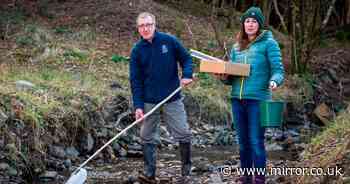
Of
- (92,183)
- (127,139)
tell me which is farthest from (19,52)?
(92,183)

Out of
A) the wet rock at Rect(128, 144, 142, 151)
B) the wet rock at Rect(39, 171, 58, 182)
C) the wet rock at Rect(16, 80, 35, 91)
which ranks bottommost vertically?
the wet rock at Rect(128, 144, 142, 151)

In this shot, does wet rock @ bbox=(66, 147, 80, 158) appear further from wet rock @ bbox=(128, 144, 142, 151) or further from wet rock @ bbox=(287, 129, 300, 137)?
wet rock @ bbox=(287, 129, 300, 137)

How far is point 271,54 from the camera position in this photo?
5.76m

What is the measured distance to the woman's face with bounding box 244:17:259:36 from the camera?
582cm

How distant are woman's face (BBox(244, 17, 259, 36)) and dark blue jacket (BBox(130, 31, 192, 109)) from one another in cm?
105

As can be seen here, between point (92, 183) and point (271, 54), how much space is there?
2.40 m

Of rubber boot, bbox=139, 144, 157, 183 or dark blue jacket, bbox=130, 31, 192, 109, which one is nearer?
dark blue jacket, bbox=130, 31, 192, 109

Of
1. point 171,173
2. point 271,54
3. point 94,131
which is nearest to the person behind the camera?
point 271,54

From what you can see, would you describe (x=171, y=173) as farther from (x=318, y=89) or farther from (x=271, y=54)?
(x=318, y=89)

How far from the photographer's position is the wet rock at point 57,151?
7.68m

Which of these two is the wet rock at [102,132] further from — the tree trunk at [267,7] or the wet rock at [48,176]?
the tree trunk at [267,7]

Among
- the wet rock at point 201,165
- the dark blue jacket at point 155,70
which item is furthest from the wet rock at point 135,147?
the dark blue jacket at point 155,70

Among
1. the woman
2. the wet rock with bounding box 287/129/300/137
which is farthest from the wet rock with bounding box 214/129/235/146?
the woman

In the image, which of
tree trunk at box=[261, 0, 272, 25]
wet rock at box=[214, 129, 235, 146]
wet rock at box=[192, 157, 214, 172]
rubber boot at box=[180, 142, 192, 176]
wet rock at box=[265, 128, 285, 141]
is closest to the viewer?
rubber boot at box=[180, 142, 192, 176]
